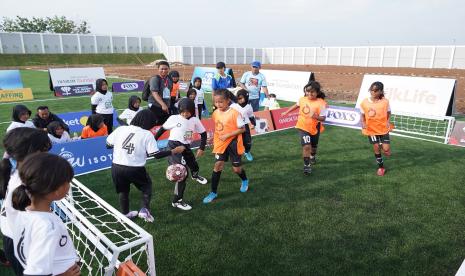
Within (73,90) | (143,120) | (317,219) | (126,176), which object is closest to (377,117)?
(317,219)

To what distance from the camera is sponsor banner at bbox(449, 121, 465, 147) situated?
9.41 metres

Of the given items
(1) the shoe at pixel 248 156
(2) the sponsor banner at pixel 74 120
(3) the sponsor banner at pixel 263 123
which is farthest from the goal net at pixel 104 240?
(3) the sponsor banner at pixel 263 123

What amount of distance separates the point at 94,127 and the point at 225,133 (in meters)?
3.64

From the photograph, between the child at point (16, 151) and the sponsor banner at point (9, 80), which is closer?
the child at point (16, 151)

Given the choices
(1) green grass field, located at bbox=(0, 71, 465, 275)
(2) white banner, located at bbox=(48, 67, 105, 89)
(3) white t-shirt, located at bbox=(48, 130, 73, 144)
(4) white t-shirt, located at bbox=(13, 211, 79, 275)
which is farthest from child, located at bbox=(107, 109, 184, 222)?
(2) white banner, located at bbox=(48, 67, 105, 89)

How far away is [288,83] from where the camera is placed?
17.5 metres

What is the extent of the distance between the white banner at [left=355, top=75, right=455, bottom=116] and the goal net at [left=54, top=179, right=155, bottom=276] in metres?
10.6

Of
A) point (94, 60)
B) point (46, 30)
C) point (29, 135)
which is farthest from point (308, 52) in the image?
point (29, 135)

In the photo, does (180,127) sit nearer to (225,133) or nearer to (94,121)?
(225,133)

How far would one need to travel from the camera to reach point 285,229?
4727mm

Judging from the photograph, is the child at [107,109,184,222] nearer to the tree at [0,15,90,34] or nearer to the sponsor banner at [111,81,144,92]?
the sponsor banner at [111,81,144,92]

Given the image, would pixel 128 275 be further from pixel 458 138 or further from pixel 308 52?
pixel 308 52

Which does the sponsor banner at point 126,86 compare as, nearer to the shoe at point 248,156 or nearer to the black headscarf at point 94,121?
the black headscarf at point 94,121

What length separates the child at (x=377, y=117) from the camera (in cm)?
661
